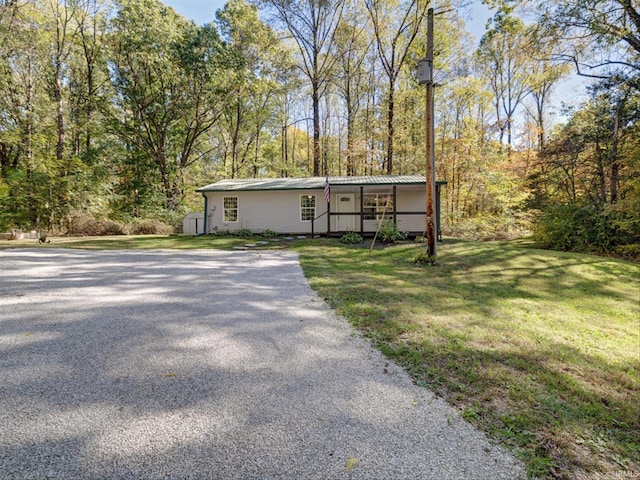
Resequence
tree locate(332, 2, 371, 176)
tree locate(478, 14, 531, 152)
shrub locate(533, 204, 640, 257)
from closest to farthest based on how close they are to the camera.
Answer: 1. shrub locate(533, 204, 640, 257)
2. tree locate(332, 2, 371, 176)
3. tree locate(478, 14, 531, 152)

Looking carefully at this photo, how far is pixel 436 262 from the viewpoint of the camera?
7.69m

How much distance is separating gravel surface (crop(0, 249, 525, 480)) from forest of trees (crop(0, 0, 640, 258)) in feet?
38.0

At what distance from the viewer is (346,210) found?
1388 cm

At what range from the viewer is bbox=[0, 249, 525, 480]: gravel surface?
1.48m

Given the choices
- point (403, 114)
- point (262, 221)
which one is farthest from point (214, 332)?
point (403, 114)

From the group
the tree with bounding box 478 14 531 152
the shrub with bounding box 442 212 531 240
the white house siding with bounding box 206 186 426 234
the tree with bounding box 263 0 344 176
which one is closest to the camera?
the white house siding with bounding box 206 186 426 234

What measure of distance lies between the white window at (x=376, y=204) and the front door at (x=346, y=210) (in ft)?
1.86

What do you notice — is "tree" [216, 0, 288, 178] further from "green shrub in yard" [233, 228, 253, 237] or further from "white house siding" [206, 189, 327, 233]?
"green shrub in yard" [233, 228, 253, 237]

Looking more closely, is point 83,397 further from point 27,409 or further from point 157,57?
point 157,57

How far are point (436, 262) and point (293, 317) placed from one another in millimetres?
5214

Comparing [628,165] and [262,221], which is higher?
[628,165]

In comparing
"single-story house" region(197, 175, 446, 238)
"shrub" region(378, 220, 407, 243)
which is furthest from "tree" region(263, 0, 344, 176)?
"shrub" region(378, 220, 407, 243)

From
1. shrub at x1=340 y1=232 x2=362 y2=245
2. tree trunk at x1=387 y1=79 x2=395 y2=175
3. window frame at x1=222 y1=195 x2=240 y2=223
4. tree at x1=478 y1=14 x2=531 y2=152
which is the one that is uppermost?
tree at x1=478 y1=14 x2=531 y2=152

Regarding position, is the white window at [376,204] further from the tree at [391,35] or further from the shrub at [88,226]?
the shrub at [88,226]
